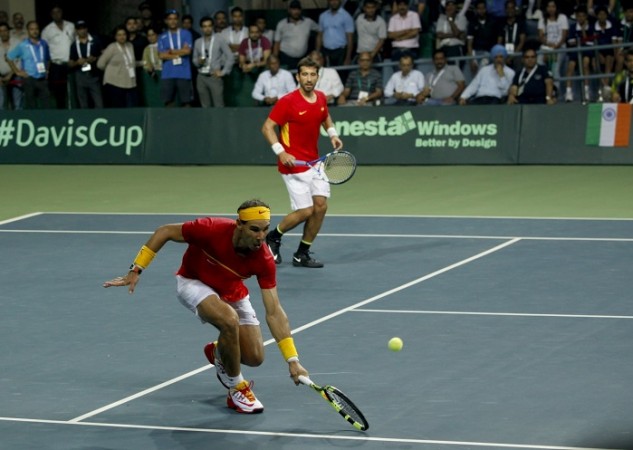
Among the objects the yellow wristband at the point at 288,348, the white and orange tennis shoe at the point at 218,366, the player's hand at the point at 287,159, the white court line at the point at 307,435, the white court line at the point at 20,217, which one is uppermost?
the player's hand at the point at 287,159

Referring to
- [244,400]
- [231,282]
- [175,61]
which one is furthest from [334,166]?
[175,61]

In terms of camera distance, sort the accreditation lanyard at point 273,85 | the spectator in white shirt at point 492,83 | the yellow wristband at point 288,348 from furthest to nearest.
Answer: the accreditation lanyard at point 273,85 → the spectator in white shirt at point 492,83 → the yellow wristband at point 288,348

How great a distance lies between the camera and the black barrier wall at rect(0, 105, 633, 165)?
24734 mm

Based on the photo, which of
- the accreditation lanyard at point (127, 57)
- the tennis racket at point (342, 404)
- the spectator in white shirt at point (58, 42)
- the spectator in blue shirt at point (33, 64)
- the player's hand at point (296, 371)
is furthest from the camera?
the spectator in white shirt at point (58, 42)

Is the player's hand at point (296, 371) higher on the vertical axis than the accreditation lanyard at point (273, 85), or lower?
higher

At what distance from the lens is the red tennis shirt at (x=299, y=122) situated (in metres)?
14.8

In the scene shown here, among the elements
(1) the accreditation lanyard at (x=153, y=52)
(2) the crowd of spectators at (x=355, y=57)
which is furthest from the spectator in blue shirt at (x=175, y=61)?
(1) the accreditation lanyard at (x=153, y=52)

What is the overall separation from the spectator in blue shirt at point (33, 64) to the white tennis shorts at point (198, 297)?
18710 millimetres

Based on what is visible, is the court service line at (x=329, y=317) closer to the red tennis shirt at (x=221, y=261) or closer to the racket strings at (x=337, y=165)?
the red tennis shirt at (x=221, y=261)

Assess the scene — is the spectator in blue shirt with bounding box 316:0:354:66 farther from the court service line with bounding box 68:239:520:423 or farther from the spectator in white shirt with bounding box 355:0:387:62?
the court service line with bounding box 68:239:520:423

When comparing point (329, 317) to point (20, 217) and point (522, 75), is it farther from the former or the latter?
point (522, 75)

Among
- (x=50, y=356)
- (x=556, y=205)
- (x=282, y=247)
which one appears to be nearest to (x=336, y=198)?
(x=556, y=205)

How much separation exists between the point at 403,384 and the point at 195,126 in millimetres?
17362

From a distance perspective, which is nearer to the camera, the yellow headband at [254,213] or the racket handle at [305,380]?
the racket handle at [305,380]
